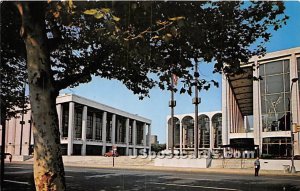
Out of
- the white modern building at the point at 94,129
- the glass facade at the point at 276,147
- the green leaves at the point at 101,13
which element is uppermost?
the green leaves at the point at 101,13

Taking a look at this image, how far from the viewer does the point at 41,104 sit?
5.43m

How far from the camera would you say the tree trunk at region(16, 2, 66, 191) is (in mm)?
5309

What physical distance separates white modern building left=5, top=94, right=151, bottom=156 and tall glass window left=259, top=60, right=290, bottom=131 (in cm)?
328

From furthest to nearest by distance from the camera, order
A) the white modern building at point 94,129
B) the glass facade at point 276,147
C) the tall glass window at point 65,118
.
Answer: the glass facade at point 276,147, the tall glass window at point 65,118, the white modern building at point 94,129

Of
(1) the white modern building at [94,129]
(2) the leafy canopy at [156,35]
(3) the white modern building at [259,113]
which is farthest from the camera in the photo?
(3) the white modern building at [259,113]

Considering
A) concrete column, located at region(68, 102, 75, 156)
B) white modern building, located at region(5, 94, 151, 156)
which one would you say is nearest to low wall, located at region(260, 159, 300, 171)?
white modern building, located at region(5, 94, 151, 156)

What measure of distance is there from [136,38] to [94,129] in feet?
8.36

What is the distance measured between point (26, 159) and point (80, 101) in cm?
318

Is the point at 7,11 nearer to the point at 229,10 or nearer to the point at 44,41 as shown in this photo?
the point at 44,41

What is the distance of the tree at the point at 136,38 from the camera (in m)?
4.66

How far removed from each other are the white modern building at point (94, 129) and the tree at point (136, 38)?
516 mm

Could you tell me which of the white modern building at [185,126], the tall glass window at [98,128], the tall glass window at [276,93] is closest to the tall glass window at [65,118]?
the tall glass window at [98,128]

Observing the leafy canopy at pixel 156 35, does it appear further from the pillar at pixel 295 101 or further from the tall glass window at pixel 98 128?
the pillar at pixel 295 101

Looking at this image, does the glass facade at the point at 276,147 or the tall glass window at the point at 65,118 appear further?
the glass facade at the point at 276,147
